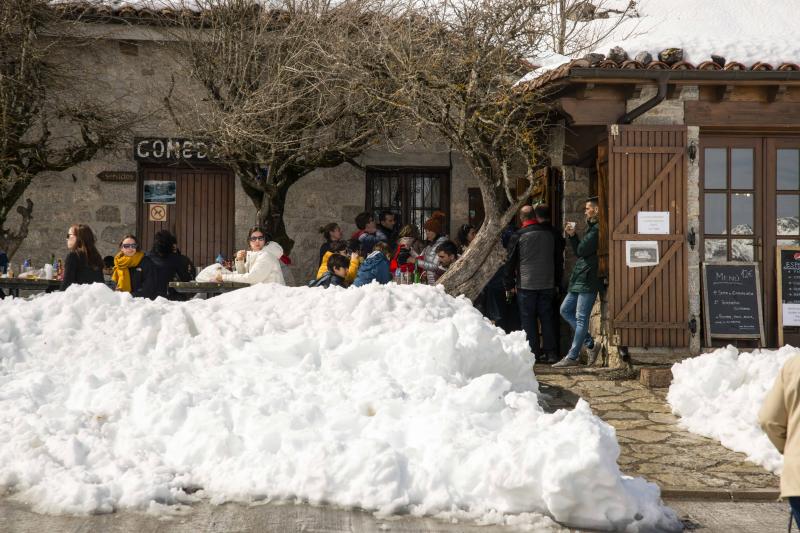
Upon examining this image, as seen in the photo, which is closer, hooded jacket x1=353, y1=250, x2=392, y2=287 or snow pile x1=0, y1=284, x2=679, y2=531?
snow pile x1=0, y1=284, x2=679, y2=531

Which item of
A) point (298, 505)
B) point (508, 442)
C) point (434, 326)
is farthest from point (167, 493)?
point (434, 326)

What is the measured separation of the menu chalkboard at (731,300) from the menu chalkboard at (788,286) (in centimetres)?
26

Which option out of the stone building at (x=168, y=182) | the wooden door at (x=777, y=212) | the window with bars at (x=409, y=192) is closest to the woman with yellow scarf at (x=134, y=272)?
the stone building at (x=168, y=182)

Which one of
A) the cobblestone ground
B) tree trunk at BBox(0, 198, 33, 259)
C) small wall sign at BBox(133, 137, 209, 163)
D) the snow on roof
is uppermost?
the snow on roof

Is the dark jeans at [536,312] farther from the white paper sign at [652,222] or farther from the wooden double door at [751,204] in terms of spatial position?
the wooden double door at [751,204]

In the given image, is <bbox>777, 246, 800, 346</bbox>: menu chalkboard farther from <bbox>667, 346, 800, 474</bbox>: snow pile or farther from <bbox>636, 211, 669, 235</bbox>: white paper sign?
<bbox>667, 346, 800, 474</bbox>: snow pile

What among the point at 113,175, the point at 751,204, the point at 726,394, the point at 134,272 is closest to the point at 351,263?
the point at 134,272

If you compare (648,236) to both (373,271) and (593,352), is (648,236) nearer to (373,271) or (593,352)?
(593,352)

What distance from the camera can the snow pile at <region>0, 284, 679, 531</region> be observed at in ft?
16.8

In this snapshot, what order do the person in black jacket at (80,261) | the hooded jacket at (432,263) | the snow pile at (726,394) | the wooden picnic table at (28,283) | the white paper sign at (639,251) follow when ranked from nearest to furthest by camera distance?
the snow pile at (726,394) < the person in black jacket at (80,261) < the white paper sign at (639,251) < the wooden picnic table at (28,283) < the hooded jacket at (432,263)

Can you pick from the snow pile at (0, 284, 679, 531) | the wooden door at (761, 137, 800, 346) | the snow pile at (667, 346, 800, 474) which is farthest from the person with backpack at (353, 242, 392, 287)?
the wooden door at (761, 137, 800, 346)

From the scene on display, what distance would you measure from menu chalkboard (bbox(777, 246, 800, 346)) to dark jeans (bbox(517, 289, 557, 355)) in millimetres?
2454

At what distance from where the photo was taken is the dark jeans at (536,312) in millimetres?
10445

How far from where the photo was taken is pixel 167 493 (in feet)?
16.9
